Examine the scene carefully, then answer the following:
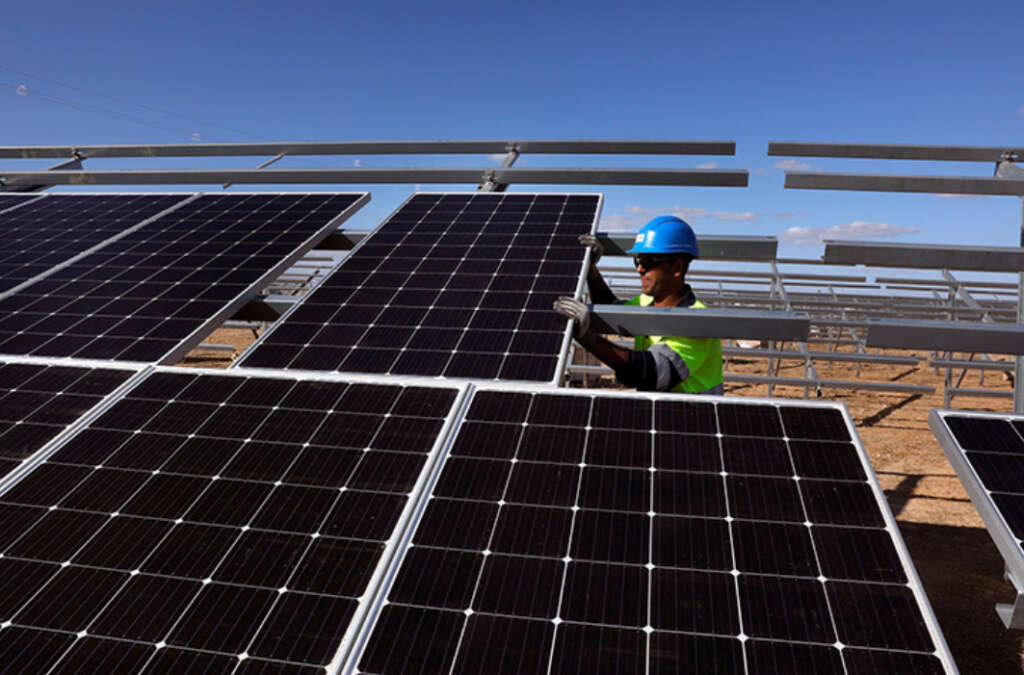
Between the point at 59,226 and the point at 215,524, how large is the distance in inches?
306

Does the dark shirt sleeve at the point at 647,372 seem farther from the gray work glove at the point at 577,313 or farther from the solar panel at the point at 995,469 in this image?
the solar panel at the point at 995,469

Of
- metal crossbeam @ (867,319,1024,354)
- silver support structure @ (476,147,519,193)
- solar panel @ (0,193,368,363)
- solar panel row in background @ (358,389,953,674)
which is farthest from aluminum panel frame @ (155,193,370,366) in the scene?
metal crossbeam @ (867,319,1024,354)

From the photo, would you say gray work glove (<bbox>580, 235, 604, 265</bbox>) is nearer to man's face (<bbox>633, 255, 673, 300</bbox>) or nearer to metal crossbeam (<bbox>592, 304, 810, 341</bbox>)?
man's face (<bbox>633, 255, 673, 300</bbox>)

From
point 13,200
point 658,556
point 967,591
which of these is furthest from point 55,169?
point 967,591

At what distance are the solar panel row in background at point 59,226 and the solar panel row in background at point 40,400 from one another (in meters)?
2.64

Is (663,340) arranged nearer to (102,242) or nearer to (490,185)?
(490,185)

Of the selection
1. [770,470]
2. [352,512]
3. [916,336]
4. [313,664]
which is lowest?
[313,664]

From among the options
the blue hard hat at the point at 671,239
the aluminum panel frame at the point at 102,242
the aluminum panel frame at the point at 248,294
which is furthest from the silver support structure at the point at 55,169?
the blue hard hat at the point at 671,239

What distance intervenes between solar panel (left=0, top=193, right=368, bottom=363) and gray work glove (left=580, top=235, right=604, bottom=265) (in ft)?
10.5

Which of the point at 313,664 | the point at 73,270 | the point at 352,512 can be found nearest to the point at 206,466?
the point at 352,512

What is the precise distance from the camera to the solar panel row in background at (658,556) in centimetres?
259

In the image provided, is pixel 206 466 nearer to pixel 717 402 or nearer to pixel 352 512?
pixel 352 512

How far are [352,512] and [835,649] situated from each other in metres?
2.45

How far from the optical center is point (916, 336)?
4410mm
